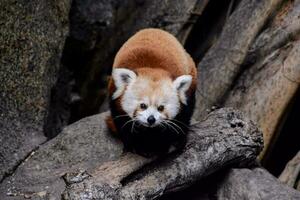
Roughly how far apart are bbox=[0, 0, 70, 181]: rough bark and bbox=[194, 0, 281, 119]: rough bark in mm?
1607

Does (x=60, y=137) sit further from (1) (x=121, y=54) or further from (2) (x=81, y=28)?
(2) (x=81, y=28)

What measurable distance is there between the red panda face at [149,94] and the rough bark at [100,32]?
7.83 ft

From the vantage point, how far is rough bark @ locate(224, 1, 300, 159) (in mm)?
5258

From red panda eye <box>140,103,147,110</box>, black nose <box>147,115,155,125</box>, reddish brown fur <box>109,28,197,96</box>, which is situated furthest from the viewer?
reddish brown fur <box>109,28,197,96</box>

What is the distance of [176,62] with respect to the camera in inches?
163

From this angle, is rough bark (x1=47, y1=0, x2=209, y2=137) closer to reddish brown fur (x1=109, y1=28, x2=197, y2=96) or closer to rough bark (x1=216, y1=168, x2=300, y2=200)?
reddish brown fur (x1=109, y1=28, x2=197, y2=96)

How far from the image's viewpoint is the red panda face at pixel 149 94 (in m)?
3.74

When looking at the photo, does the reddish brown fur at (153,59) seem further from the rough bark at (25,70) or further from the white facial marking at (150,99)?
the rough bark at (25,70)

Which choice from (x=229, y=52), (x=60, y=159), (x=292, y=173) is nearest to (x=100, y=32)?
(x=229, y=52)

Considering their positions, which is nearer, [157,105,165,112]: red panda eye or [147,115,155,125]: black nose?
[147,115,155,125]: black nose

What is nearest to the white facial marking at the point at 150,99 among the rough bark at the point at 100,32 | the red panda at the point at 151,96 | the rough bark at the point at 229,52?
the red panda at the point at 151,96

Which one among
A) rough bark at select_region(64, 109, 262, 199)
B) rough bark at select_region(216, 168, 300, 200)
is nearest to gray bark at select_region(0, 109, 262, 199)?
rough bark at select_region(64, 109, 262, 199)

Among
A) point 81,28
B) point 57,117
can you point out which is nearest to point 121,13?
point 81,28

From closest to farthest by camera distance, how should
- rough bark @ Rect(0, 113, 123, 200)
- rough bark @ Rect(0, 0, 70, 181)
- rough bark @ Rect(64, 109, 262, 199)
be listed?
rough bark @ Rect(64, 109, 262, 199), rough bark @ Rect(0, 113, 123, 200), rough bark @ Rect(0, 0, 70, 181)
